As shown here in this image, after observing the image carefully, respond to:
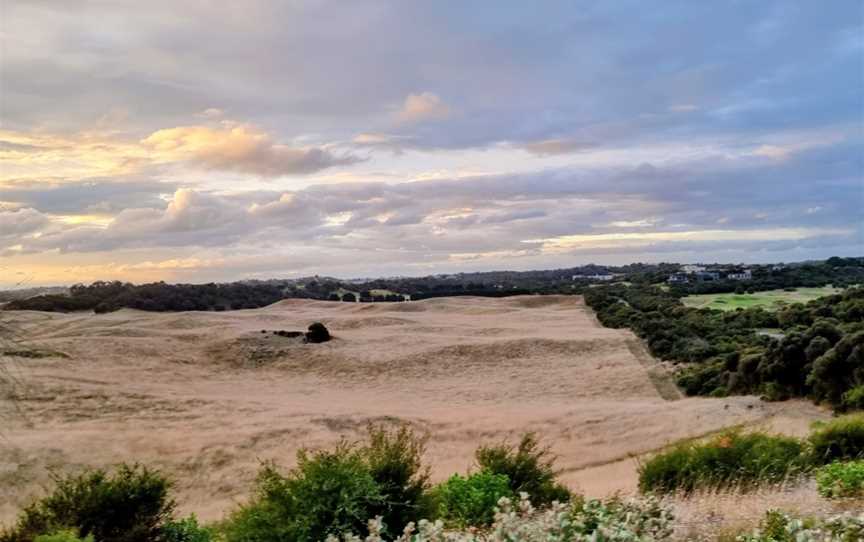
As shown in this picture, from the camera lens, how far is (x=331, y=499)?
25.4 ft

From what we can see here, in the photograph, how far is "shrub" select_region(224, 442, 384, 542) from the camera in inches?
297

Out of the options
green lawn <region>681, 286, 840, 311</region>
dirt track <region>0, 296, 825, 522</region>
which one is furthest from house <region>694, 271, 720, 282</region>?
dirt track <region>0, 296, 825, 522</region>

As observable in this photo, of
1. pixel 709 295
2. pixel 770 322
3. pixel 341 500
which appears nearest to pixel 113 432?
pixel 341 500

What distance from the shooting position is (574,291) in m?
81.9

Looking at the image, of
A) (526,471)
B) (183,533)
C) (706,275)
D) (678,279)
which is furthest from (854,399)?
(706,275)

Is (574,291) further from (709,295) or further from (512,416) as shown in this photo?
(512,416)

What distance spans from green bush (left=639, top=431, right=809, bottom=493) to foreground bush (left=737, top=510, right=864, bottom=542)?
4.33m

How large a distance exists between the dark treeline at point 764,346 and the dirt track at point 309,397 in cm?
131

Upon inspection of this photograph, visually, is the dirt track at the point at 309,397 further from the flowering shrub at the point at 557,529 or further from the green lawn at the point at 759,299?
the green lawn at the point at 759,299

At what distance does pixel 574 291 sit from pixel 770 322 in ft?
134

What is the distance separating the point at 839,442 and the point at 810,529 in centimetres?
786

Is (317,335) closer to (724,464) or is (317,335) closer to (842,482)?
(724,464)

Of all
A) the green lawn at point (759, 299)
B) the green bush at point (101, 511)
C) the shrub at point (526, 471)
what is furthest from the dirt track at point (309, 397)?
the green lawn at point (759, 299)

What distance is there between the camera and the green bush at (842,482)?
871 centimetres
